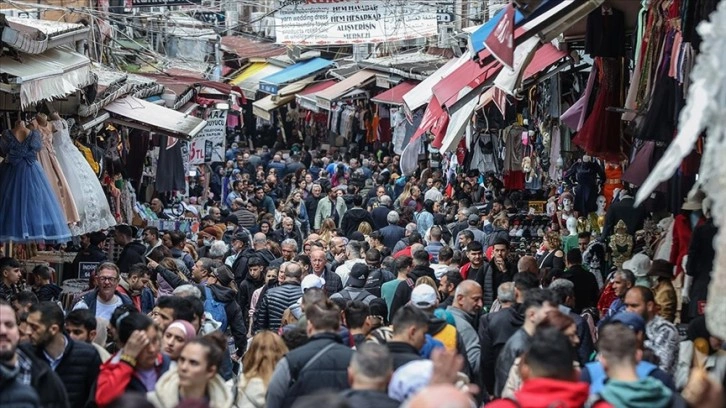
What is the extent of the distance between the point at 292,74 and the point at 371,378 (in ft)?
116

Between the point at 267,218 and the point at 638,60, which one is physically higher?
the point at 638,60

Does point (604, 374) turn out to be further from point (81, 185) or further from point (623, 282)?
point (81, 185)

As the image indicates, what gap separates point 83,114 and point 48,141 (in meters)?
2.81

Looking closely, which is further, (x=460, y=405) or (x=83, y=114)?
(x=83, y=114)

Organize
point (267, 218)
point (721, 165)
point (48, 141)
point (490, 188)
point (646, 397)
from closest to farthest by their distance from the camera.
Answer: point (721, 165) → point (646, 397) → point (48, 141) → point (267, 218) → point (490, 188)

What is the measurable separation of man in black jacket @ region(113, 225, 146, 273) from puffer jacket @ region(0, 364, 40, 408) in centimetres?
853

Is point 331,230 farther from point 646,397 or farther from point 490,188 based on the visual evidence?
point 646,397

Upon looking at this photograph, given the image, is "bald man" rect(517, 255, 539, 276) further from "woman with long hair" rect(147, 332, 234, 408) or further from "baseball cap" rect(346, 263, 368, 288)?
"woman with long hair" rect(147, 332, 234, 408)

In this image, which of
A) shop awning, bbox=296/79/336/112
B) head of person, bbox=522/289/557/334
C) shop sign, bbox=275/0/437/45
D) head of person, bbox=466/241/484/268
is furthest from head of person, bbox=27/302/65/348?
shop awning, bbox=296/79/336/112

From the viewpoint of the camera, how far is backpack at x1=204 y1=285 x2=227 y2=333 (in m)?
13.2

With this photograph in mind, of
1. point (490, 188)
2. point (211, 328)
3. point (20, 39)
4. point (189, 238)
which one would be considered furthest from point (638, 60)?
point (490, 188)

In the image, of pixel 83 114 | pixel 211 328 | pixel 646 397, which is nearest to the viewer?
pixel 646 397

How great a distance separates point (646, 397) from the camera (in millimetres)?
6758

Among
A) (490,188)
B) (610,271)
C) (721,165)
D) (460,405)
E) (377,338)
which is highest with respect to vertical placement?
(721,165)
